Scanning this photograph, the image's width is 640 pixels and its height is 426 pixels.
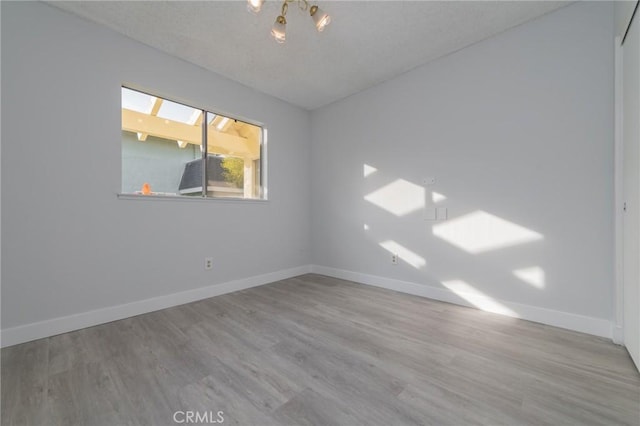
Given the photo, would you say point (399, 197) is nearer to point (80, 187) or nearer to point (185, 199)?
point (185, 199)

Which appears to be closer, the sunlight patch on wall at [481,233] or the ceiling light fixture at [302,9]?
the ceiling light fixture at [302,9]

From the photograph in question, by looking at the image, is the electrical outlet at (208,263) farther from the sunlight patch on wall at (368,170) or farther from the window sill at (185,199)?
the sunlight patch on wall at (368,170)

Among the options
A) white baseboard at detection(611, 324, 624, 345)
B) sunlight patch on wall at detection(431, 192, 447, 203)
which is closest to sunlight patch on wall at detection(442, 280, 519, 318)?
white baseboard at detection(611, 324, 624, 345)

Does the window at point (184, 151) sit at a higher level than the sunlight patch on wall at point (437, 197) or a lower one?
higher

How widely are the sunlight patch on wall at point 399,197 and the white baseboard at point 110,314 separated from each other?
1897 millimetres

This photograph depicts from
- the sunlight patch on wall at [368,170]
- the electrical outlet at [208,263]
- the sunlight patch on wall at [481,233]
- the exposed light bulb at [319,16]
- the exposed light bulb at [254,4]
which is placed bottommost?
the electrical outlet at [208,263]

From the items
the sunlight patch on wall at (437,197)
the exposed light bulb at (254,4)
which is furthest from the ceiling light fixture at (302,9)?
the sunlight patch on wall at (437,197)

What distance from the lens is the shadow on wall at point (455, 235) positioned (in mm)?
2252

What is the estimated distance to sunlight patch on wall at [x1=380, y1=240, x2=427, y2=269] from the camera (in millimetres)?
2873

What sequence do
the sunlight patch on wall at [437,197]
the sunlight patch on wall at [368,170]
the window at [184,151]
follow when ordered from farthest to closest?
the sunlight patch on wall at [368,170] < the sunlight patch on wall at [437,197] < the window at [184,151]

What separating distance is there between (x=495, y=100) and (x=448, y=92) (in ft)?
1.54
